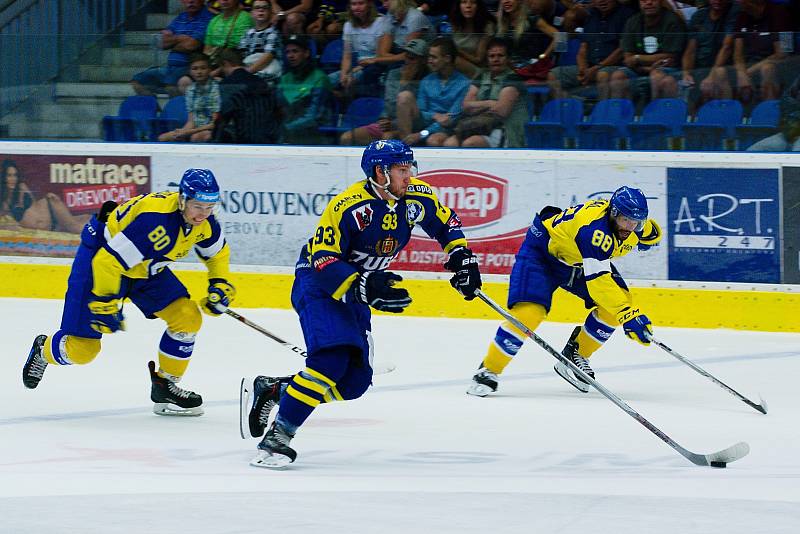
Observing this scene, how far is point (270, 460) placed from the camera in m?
4.59

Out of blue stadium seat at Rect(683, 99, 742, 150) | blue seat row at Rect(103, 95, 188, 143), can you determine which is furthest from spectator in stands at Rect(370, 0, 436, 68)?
blue stadium seat at Rect(683, 99, 742, 150)

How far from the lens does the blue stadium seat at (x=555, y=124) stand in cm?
822

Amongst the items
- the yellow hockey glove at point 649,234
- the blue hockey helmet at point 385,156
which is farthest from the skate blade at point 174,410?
the yellow hockey glove at point 649,234

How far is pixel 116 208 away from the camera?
18.4 feet

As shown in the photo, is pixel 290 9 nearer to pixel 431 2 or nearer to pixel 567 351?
pixel 431 2

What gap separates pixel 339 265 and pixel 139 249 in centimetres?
122

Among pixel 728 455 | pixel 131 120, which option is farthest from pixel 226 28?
pixel 728 455

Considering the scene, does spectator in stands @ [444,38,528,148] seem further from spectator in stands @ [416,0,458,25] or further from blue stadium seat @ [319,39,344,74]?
blue stadium seat @ [319,39,344,74]

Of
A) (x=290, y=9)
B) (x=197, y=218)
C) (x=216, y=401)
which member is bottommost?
(x=216, y=401)

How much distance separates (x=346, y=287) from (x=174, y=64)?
5.17 metres

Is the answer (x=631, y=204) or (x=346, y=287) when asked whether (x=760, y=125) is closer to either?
(x=631, y=204)

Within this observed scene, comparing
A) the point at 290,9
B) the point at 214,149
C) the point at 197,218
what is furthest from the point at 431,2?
the point at 197,218

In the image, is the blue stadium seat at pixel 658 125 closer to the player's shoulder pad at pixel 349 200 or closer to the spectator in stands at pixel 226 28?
the spectator in stands at pixel 226 28

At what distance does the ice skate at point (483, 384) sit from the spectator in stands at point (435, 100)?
8.87 feet
